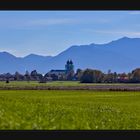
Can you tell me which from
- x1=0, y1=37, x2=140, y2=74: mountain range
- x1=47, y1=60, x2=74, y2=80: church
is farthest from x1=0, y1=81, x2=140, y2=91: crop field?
x1=47, y1=60, x2=74, y2=80: church

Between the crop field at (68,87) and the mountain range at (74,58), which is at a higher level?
the mountain range at (74,58)

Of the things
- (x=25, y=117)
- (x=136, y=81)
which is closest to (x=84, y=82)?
(x=136, y=81)

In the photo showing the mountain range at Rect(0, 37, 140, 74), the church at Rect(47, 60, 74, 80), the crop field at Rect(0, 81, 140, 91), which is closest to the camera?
the church at Rect(47, 60, 74, 80)

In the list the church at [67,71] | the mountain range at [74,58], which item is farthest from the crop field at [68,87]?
the church at [67,71]

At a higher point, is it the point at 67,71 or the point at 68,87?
the point at 67,71

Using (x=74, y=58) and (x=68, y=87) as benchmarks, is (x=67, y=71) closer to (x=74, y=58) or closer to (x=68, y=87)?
(x=74, y=58)

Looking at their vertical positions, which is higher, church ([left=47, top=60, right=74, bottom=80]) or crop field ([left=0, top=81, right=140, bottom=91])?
church ([left=47, top=60, right=74, bottom=80])

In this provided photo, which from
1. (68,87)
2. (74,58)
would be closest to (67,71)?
(74,58)

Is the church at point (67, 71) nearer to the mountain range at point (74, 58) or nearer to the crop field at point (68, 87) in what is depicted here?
the mountain range at point (74, 58)

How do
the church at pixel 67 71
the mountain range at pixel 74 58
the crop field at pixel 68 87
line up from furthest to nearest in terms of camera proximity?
1. the crop field at pixel 68 87
2. the mountain range at pixel 74 58
3. the church at pixel 67 71

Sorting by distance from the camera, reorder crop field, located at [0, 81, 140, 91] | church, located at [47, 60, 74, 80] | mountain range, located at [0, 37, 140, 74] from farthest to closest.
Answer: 1. crop field, located at [0, 81, 140, 91]
2. mountain range, located at [0, 37, 140, 74]
3. church, located at [47, 60, 74, 80]

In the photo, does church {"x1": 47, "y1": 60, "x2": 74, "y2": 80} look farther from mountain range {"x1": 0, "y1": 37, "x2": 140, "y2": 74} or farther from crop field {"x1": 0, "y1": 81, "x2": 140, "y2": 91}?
crop field {"x1": 0, "y1": 81, "x2": 140, "y2": 91}
